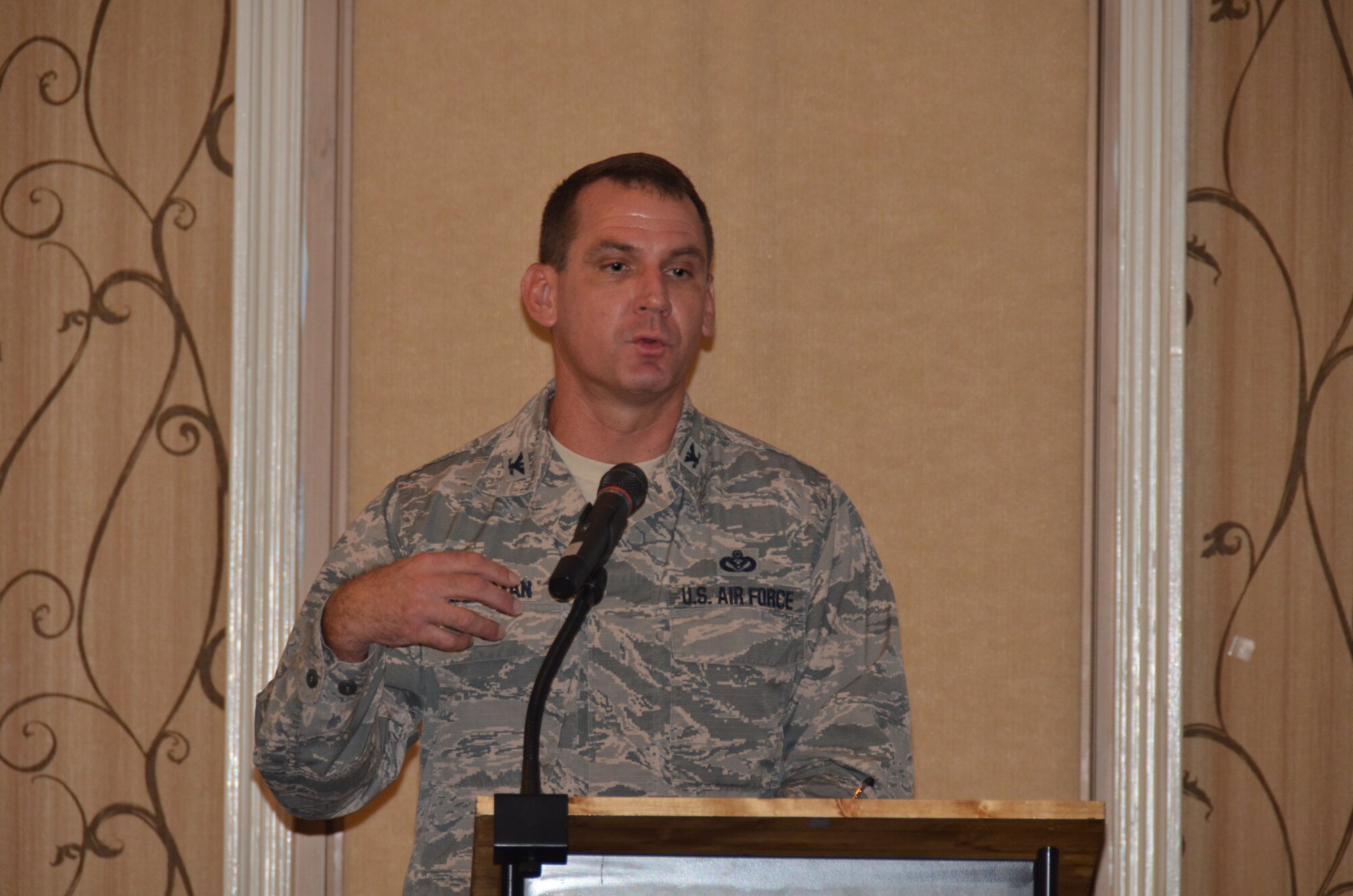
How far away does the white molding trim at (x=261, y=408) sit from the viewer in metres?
2.62

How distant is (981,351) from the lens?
9.20 feet

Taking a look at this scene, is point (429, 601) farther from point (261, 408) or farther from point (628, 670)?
point (261, 408)

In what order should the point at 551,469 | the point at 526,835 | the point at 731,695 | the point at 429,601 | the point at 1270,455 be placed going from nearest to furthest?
the point at 526,835
the point at 429,601
the point at 731,695
the point at 551,469
the point at 1270,455

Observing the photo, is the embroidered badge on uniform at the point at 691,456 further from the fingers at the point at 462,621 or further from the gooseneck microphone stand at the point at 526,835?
the gooseneck microphone stand at the point at 526,835

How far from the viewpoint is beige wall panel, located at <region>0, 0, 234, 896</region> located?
265 cm

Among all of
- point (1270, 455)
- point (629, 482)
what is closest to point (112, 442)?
point (629, 482)

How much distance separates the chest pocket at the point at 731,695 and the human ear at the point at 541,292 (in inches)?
23.7

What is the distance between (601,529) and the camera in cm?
148

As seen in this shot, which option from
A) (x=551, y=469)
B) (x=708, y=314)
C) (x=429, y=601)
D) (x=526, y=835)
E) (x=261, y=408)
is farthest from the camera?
(x=261, y=408)

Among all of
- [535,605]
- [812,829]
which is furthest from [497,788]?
[812,829]

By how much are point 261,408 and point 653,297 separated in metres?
0.99

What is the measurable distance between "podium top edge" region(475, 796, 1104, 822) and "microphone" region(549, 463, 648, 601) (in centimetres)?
29

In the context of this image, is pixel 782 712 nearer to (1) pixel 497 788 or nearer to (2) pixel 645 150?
(1) pixel 497 788

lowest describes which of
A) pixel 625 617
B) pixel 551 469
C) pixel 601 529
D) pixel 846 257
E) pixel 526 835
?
pixel 526 835
